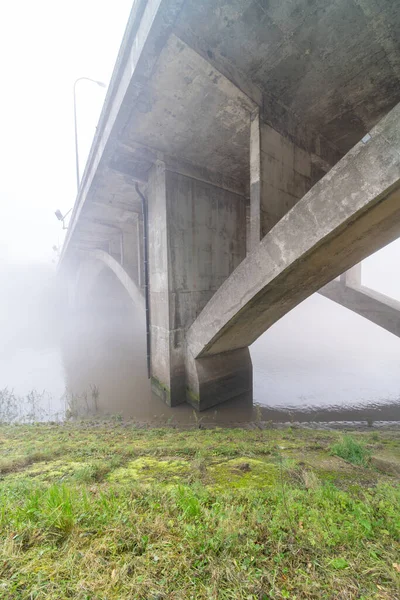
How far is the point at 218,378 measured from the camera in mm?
5914

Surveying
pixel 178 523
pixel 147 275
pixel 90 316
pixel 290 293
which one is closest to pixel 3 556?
pixel 178 523

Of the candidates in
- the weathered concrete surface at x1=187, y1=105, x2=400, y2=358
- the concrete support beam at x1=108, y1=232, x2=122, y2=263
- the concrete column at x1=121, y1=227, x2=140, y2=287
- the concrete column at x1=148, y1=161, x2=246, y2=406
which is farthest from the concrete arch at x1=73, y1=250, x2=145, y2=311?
the weathered concrete surface at x1=187, y1=105, x2=400, y2=358

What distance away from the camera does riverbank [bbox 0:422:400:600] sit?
3.49 ft

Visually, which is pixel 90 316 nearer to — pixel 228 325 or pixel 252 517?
pixel 228 325

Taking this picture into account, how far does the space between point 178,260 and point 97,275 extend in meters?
14.6

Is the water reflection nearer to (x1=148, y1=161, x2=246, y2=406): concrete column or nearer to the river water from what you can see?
the river water

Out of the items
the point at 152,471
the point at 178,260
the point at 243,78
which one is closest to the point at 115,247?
the point at 178,260

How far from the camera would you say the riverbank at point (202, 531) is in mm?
1063

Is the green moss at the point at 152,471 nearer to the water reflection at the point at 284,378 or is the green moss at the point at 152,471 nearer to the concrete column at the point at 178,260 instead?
the water reflection at the point at 284,378

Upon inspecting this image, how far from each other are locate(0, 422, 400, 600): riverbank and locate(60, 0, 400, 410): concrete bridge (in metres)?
2.79

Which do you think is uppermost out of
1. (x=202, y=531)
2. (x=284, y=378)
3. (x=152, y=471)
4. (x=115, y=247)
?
(x=115, y=247)

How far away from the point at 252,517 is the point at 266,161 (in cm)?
474

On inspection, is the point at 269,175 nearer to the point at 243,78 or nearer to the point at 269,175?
the point at 269,175

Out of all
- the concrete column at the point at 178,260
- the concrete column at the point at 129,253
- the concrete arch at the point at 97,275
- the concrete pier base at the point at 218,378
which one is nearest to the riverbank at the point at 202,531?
the concrete pier base at the point at 218,378
